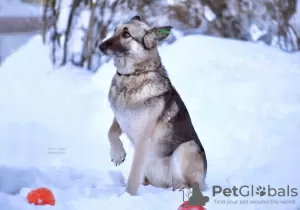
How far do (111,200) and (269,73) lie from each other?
3.15 ft

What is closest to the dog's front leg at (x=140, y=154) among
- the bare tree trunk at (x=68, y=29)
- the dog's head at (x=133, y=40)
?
the dog's head at (x=133, y=40)

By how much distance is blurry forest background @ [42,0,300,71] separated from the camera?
7.73 feet

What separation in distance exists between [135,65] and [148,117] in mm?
241

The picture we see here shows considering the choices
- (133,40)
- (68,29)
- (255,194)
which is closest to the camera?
(133,40)

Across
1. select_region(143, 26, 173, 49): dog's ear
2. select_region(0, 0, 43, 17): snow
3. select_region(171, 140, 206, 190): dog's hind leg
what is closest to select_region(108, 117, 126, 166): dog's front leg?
select_region(171, 140, 206, 190): dog's hind leg

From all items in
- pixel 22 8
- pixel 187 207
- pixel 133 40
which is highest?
pixel 22 8

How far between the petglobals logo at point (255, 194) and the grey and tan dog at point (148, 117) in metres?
0.10

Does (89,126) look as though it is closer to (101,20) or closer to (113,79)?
(113,79)

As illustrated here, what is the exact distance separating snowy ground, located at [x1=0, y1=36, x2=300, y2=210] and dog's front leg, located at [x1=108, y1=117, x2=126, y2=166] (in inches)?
1.1

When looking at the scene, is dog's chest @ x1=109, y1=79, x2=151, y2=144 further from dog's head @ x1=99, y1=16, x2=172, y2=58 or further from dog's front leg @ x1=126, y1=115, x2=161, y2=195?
dog's head @ x1=99, y1=16, x2=172, y2=58

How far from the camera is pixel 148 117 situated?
7.15 feet

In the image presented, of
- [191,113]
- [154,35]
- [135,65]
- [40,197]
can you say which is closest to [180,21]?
[154,35]

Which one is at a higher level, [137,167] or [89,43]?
[89,43]

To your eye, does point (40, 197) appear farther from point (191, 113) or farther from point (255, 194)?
point (255, 194)
